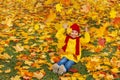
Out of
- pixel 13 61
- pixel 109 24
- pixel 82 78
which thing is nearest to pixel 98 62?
pixel 82 78

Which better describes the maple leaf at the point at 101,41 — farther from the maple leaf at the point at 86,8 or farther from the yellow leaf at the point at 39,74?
the maple leaf at the point at 86,8

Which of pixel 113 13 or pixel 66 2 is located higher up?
pixel 66 2

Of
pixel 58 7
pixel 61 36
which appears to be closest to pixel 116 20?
pixel 58 7

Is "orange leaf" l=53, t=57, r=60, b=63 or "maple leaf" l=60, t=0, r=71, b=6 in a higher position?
"maple leaf" l=60, t=0, r=71, b=6

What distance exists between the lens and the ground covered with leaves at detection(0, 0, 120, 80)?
201 inches

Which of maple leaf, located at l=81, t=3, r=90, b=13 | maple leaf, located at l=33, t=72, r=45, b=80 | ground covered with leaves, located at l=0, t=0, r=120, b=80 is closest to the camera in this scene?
maple leaf, located at l=33, t=72, r=45, b=80

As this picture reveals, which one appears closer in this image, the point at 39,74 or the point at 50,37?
the point at 39,74

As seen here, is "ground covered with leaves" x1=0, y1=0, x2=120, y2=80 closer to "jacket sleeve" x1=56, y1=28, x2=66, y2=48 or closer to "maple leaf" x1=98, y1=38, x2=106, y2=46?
"maple leaf" x1=98, y1=38, x2=106, y2=46

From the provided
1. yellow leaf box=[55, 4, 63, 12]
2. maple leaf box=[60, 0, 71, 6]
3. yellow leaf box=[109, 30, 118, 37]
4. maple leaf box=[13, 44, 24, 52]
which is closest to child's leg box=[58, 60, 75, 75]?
maple leaf box=[13, 44, 24, 52]

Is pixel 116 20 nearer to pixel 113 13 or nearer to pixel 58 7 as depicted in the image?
pixel 113 13

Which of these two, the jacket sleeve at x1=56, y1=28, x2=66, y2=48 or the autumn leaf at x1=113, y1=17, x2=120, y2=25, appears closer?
the jacket sleeve at x1=56, y1=28, x2=66, y2=48

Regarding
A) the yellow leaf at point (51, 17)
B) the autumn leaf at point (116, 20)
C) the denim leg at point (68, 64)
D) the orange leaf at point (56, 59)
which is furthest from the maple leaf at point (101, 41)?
the yellow leaf at point (51, 17)

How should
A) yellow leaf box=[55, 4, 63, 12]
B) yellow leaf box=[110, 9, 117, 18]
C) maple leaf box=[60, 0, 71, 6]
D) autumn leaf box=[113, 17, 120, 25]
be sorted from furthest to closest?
maple leaf box=[60, 0, 71, 6], yellow leaf box=[55, 4, 63, 12], yellow leaf box=[110, 9, 117, 18], autumn leaf box=[113, 17, 120, 25]

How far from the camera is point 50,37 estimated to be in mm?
6613
